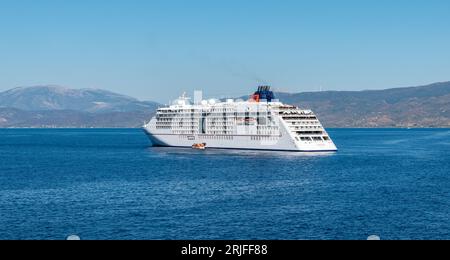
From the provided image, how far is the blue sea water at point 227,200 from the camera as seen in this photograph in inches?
1783

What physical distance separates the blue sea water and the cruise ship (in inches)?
713

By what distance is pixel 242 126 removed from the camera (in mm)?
130875

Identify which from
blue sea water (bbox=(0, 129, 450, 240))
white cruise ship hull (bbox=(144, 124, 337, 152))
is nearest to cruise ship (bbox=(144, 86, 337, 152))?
white cruise ship hull (bbox=(144, 124, 337, 152))

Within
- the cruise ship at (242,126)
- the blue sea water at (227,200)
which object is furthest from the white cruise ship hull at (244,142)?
the blue sea water at (227,200)

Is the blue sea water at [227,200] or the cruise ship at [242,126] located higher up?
the cruise ship at [242,126]

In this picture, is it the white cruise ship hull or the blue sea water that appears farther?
the white cruise ship hull

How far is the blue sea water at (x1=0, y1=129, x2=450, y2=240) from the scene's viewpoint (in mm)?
45281

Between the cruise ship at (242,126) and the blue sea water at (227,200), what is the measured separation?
18.1 meters

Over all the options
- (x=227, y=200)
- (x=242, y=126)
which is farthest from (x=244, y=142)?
(x=227, y=200)

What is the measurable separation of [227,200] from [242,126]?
7065 cm

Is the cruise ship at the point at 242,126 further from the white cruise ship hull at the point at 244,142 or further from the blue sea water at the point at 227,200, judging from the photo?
the blue sea water at the point at 227,200

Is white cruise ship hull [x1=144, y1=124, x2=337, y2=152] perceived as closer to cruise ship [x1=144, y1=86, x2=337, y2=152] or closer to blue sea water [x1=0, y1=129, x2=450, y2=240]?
cruise ship [x1=144, y1=86, x2=337, y2=152]

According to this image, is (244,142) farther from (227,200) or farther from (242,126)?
(227,200)
